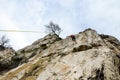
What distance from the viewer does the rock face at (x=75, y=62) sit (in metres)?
25.5

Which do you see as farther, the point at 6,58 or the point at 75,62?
the point at 6,58

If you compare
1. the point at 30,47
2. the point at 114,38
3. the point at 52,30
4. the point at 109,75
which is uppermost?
the point at 52,30

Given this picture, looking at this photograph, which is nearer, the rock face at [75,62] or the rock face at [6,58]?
the rock face at [75,62]

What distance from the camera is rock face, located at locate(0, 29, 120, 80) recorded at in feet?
83.8

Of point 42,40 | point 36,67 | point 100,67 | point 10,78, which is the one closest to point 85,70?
point 100,67

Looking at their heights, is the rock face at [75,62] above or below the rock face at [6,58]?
below

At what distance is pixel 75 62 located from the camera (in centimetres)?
2823

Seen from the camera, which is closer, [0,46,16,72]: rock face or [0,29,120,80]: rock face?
[0,29,120,80]: rock face

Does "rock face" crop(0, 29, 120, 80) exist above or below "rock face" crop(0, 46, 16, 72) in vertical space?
below

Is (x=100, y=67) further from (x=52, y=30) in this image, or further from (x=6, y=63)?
(x=52, y=30)

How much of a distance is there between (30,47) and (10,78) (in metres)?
11.0

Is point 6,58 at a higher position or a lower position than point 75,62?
Answer: higher

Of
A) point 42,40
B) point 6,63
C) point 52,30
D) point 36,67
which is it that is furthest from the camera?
point 52,30

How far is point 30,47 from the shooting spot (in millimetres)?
41938
